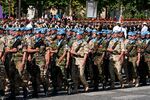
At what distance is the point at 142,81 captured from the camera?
19625mm

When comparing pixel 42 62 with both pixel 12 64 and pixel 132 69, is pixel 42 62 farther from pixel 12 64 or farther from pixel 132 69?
pixel 132 69

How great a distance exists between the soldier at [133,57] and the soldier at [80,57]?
2.05m

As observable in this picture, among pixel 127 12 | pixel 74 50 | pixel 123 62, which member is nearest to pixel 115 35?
pixel 123 62

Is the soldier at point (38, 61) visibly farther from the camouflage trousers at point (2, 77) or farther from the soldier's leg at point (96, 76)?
the soldier's leg at point (96, 76)

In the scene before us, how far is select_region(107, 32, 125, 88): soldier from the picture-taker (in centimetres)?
1820

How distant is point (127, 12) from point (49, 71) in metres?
41.3

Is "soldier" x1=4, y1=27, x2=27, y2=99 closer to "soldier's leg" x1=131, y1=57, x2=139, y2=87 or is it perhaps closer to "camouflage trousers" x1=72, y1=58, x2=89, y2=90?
"camouflage trousers" x1=72, y1=58, x2=89, y2=90

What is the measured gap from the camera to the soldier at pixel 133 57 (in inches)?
737

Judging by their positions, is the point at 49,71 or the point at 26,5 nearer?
the point at 49,71

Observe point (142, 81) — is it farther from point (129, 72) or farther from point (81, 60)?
point (81, 60)

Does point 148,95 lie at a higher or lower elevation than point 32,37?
lower

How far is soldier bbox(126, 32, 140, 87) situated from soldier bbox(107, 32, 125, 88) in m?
0.43

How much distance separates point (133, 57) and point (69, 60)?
306 centimetres

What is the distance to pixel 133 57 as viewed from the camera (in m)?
18.9
